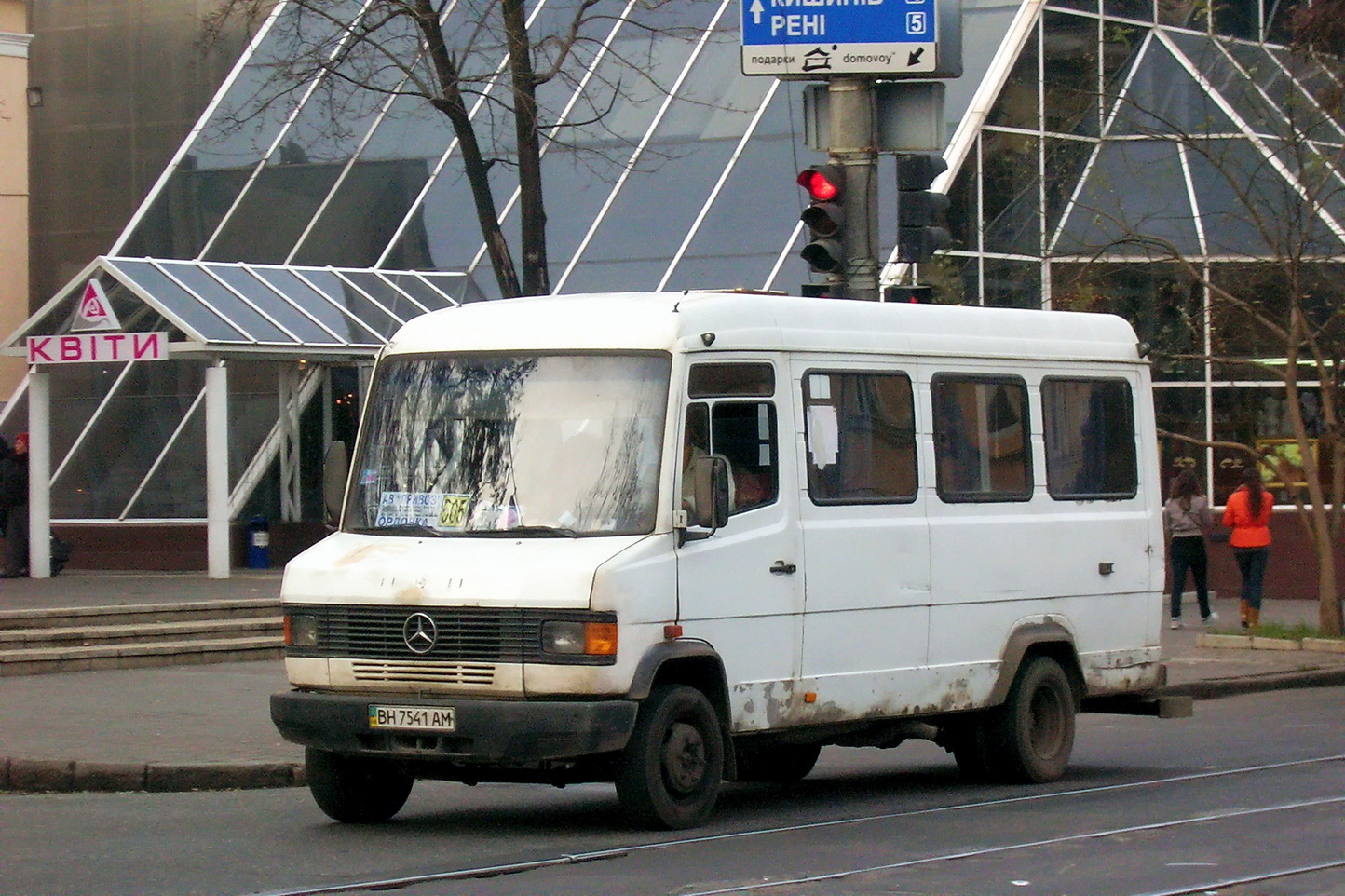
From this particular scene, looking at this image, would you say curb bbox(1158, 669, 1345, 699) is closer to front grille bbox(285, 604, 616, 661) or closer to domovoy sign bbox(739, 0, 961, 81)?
domovoy sign bbox(739, 0, 961, 81)

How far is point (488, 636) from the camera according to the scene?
376 inches

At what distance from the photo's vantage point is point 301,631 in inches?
399

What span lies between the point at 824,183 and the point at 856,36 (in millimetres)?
1032

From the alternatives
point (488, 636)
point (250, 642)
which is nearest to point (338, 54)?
point (250, 642)

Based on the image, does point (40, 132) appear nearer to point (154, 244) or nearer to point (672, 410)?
point (154, 244)

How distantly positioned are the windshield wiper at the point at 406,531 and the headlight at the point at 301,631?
1.79 ft

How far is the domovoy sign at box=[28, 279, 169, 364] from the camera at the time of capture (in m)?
24.7

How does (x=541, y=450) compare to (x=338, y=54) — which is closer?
(x=541, y=450)

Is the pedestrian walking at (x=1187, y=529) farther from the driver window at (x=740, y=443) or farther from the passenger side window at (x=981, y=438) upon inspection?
the driver window at (x=740, y=443)

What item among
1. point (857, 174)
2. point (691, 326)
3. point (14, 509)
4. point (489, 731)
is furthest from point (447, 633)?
point (14, 509)

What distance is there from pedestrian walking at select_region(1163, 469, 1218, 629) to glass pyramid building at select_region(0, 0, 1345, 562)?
7.53 ft

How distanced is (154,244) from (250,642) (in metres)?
14.0

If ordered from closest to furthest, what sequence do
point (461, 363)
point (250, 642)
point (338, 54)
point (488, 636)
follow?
point (488, 636) < point (461, 363) < point (250, 642) < point (338, 54)

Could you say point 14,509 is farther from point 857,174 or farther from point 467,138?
point 857,174
